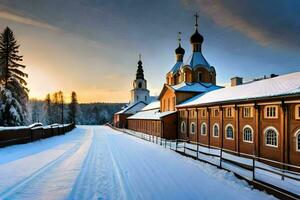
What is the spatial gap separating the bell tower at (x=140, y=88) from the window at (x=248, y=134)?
211ft

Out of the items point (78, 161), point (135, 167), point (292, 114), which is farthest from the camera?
point (292, 114)

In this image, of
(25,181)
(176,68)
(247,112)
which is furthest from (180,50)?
(25,181)

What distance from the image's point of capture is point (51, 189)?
9.54m

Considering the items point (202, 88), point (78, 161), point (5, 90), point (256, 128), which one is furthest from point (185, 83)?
point (78, 161)

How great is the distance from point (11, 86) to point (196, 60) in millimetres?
27655

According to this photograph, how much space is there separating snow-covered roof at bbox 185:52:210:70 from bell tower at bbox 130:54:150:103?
138 ft

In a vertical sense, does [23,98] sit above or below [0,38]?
below

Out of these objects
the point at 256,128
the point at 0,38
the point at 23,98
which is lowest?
the point at 256,128

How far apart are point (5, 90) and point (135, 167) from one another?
2552 centimetres

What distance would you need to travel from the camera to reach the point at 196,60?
4478cm

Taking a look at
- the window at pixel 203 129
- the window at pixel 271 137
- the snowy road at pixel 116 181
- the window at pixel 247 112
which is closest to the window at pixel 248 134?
the window at pixel 247 112

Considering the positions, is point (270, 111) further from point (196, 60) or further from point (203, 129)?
point (196, 60)

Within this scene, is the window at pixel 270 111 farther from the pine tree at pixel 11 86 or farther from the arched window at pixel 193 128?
the pine tree at pixel 11 86

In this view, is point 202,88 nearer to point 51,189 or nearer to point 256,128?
point 256,128
